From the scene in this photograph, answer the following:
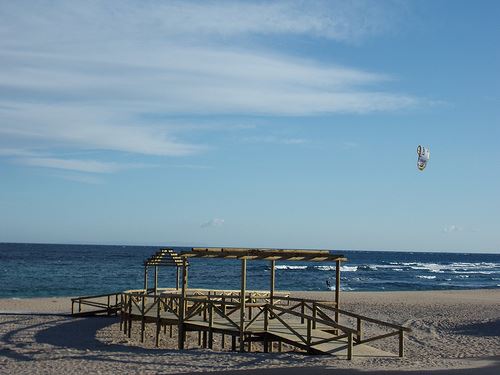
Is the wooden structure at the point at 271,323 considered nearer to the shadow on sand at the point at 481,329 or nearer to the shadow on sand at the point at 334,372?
the shadow on sand at the point at 334,372

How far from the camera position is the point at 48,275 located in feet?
200

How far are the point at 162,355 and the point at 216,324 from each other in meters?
2.43

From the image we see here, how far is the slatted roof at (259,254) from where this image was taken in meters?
16.9

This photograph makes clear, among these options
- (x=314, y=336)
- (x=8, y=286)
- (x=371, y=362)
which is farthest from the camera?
(x=8, y=286)

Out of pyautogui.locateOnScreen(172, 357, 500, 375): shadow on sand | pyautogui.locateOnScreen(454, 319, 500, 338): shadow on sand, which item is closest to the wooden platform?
pyautogui.locateOnScreen(172, 357, 500, 375): shadow on sand

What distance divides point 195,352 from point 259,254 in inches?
109

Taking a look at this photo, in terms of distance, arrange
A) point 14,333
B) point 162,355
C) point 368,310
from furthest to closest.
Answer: point 368,310
point 14,333
point 162,355

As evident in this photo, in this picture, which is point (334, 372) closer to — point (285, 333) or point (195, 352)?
point (285, 333)

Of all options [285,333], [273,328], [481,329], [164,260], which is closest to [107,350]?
[273,328]

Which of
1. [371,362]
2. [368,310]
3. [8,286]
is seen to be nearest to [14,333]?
[371,362]

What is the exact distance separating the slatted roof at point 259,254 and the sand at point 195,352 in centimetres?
230

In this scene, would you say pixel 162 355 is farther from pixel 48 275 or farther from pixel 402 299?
pixel 48 275

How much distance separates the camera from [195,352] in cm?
1639

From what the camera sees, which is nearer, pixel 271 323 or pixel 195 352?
pixel 195 352
